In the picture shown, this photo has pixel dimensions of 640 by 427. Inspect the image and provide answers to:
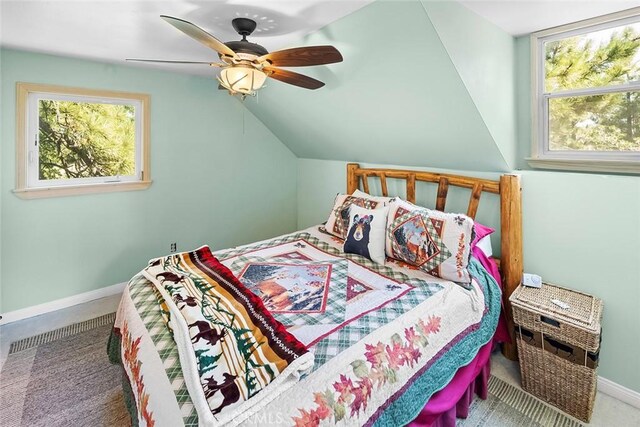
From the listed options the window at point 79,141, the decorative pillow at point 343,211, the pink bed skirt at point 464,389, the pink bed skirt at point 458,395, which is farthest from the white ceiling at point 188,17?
the pink bed skirt at point 458,395

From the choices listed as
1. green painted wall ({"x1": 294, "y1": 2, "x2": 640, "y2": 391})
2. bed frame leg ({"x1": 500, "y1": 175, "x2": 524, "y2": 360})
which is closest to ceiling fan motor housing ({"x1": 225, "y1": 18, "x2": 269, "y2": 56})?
green painted wall ({"x1": 294, "y1": 2, "x2": 640, "y2": 391})

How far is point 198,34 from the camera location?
1.50m

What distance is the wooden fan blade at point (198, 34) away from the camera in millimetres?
1382

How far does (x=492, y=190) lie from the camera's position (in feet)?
7.75

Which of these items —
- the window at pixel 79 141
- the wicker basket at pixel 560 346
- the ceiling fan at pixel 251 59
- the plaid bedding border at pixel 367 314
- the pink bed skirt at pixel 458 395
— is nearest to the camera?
the plaid bedding border at pixel 367 314

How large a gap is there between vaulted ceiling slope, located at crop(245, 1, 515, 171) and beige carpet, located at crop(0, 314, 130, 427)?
2673 millimetres

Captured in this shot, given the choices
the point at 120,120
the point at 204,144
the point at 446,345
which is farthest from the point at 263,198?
the point at 446,345

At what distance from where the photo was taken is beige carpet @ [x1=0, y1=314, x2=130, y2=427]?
1818 mm

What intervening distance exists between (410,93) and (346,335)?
5.65 feet

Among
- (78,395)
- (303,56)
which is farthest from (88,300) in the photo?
(303,56)

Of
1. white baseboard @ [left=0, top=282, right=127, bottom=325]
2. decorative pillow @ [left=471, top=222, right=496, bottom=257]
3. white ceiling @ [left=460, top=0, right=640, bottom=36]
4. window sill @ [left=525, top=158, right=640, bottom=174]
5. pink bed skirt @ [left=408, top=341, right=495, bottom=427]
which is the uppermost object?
white ceiling @ [left=460, top=0, right=640, bottom=36]

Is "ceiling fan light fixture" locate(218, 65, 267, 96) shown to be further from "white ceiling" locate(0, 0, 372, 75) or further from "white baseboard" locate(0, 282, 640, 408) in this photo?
"white baseboard" locate(0, 282, 640, 408)

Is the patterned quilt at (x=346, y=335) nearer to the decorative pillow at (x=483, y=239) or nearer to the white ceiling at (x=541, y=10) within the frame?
the decorative pillow at (x=483, y=239)

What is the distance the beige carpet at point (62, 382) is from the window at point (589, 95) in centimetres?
328
